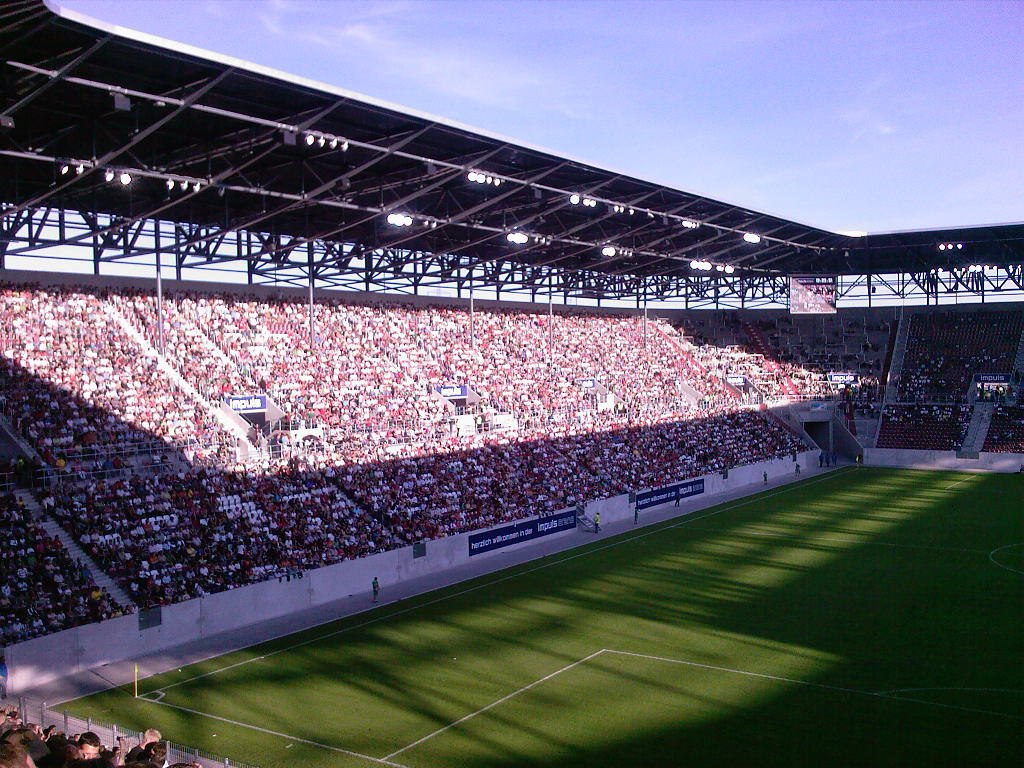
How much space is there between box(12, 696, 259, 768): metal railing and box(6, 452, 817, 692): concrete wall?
8.33 feet

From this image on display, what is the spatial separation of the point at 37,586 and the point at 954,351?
61.4m

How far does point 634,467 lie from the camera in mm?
46094

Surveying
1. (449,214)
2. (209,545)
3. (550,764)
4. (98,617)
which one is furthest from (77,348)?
(550,764)

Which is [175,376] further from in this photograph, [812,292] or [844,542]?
[812,292]

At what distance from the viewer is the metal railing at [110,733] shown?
50.6 ft

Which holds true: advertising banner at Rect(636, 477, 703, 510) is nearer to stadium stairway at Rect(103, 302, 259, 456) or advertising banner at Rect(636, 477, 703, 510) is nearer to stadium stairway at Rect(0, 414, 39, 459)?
stadium stairway at Rect(103, 302, 259, 456)

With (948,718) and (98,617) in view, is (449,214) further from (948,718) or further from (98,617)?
(948,718)

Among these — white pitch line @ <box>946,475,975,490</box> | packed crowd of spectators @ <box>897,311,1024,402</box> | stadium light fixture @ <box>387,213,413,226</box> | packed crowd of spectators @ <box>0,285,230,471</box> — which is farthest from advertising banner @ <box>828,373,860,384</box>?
packed crowd of spectators @ <box>0,285,230,471</box>

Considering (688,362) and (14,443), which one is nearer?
(14,443)

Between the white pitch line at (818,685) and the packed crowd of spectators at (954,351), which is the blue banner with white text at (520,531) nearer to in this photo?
the white pitch line at (818,685)

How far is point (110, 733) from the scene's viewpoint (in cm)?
1599

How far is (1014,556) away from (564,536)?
654 inches

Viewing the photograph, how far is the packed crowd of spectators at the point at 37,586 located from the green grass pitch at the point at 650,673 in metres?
2.83

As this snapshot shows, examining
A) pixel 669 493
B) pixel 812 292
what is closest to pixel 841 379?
pixel 812 292
